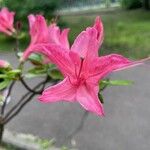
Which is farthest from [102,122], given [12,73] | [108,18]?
[108,18]

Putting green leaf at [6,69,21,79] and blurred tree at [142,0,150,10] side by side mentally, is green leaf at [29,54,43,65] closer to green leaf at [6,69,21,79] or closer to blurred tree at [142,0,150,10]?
green leaf at [6,69,21,79]

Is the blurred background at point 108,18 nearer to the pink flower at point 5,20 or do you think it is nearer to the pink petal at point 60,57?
A: the pink flower at point 5,20

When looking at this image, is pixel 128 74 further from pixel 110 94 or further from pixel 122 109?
pixel 122 109

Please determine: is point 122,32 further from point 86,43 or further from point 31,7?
point 86,43

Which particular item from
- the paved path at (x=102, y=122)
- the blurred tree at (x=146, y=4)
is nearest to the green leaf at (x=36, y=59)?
the paved path at (x=102, y=122)

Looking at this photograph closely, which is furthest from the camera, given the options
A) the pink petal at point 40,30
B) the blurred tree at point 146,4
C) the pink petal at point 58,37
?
the blurred tree at point 146,4

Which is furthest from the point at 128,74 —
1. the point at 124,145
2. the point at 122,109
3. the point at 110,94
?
the point at 124,145

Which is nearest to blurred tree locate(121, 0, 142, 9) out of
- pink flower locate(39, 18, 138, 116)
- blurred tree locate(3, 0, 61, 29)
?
blurred tree locate(3, 0, 61, 29)

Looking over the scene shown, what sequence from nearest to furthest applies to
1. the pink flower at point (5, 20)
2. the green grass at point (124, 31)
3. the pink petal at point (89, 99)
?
the pink petal at point (89, 99)
the pink flower at point (5, 20)
the green grass at point (124, 31)
